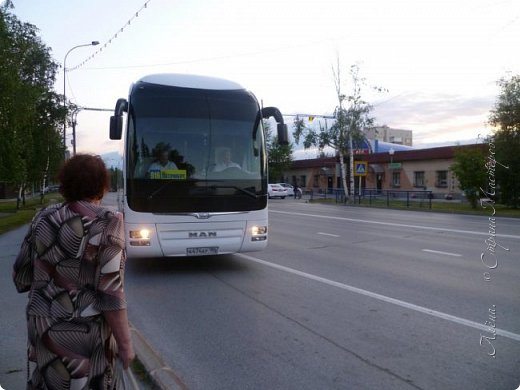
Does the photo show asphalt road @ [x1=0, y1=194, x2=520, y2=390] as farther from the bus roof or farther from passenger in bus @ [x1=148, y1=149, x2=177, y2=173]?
the bus roof

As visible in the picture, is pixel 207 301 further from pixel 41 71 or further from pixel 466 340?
pixel 41 71

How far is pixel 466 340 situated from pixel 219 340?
2528 mm

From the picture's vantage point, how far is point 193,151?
8.03 metres

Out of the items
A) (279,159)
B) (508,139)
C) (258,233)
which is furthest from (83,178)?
(279,159)

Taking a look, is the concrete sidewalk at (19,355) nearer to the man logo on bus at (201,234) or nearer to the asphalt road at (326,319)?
the asphalt road at (326,319)

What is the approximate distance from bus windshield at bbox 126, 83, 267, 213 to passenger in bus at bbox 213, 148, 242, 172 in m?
0.02

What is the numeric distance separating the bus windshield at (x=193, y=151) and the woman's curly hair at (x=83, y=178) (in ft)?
16.6

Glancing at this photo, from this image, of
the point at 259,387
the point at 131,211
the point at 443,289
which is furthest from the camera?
the point at 131,211

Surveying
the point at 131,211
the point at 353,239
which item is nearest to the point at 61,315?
the point at 131,211

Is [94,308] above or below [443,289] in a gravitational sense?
above

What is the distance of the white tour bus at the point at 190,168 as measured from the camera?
7734 mm

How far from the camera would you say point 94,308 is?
98.0 inches

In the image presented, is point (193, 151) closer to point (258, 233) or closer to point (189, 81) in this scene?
point (189, 81)

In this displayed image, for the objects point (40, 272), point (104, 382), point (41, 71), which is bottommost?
point (104, 382)
